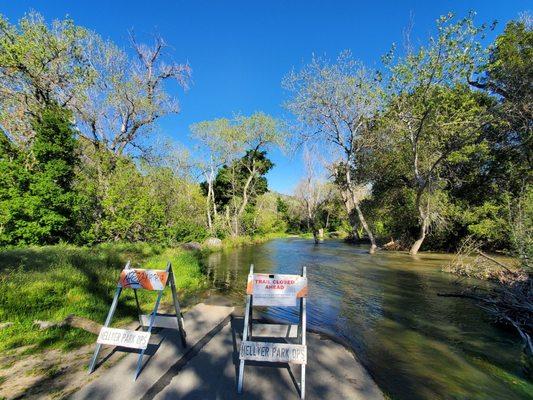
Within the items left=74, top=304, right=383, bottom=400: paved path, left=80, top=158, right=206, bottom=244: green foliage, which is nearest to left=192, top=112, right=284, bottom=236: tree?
left=80, top=158, right=206, bottom=244: green foliage

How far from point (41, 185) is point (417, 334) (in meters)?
14.6

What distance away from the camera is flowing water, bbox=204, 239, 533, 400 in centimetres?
450

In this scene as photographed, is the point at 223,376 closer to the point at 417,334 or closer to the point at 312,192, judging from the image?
the point at 417,334

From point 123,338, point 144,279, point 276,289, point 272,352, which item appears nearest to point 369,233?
point 276,289

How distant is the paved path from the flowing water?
545mm

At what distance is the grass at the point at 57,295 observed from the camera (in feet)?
17.5

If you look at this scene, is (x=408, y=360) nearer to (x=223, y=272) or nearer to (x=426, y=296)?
(x=426, y=296)

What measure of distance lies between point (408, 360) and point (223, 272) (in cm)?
1040

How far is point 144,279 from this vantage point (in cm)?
464

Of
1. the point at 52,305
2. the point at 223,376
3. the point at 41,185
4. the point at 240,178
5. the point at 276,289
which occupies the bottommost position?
the point at 223,376

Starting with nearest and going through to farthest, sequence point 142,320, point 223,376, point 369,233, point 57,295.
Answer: point 223,376 < point 142,320 < point 57,295 < point 369,233

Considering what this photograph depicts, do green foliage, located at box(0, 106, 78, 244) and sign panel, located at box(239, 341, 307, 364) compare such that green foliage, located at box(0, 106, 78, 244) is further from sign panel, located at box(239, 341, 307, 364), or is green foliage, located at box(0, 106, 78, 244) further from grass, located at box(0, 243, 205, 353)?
sign panel, located at box(239, 341, 307, 364)

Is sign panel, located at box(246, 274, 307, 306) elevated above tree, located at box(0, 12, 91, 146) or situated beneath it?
situated beneath

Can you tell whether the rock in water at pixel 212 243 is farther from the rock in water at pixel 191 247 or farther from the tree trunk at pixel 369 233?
the tree trunk at pixel 369 233
